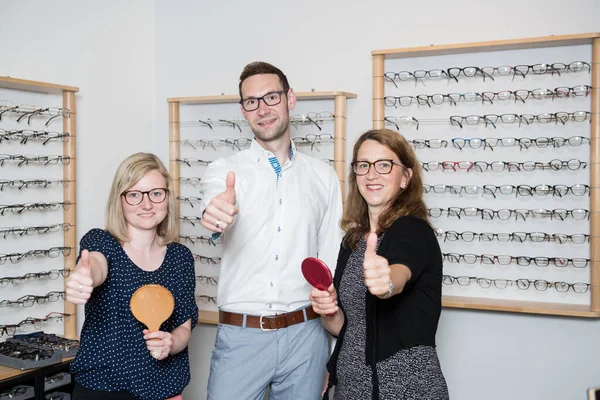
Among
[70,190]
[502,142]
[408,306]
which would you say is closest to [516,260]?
[502,142]

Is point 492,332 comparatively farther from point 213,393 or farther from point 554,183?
point 213,393

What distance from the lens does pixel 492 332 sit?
336 cm

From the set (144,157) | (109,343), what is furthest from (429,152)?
(109,343)

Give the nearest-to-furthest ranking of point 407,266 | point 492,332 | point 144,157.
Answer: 1. point 407,266
2. point 144,157
3. point 492,332

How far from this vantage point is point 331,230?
2.73 meters

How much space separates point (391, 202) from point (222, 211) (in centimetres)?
58

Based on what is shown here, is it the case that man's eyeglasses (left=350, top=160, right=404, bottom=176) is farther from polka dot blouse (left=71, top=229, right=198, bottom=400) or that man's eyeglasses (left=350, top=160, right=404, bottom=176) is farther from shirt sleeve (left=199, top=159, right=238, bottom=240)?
polka dot blouse (left=71, top=229, right=198, bottom=400)

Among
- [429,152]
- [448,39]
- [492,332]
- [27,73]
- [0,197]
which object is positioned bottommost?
[492,332]

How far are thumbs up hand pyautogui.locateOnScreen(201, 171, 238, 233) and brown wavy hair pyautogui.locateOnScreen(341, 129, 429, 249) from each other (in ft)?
1.46

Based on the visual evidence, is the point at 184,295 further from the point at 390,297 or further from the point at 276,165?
the point at 390,297

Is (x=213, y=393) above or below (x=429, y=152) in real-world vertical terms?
below

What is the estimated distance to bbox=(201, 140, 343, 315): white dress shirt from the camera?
8.22 feet

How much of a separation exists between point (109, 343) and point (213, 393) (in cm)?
59

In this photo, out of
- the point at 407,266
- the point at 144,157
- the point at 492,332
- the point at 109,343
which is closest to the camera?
the point at 407,266
